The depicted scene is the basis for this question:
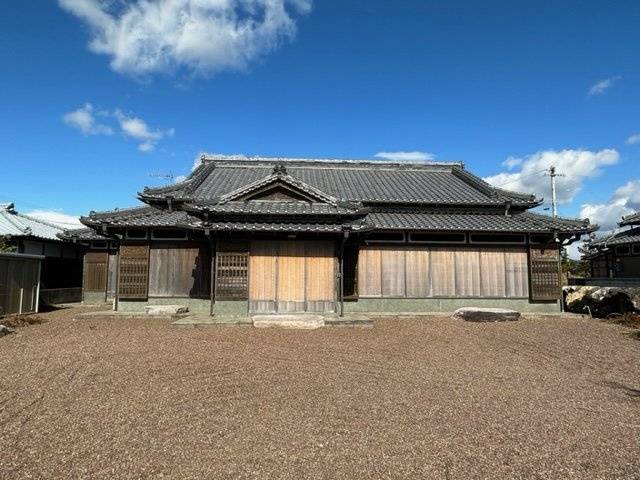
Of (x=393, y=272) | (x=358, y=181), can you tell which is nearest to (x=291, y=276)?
(x=393, y=272)

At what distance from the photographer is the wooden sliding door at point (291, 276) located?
14133mm

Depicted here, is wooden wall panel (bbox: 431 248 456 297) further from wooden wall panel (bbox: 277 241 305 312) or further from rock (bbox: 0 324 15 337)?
rock (bbox: 0 324 15 337)

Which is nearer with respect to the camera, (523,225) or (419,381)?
(419,381)

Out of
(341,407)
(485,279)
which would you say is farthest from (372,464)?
(485,279)

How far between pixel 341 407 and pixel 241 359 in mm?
3325

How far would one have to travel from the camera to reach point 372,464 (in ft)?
13.5

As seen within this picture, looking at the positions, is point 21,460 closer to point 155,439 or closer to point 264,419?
point 155,439

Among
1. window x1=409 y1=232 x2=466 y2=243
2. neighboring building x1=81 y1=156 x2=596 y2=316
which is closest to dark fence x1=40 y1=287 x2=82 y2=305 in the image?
neighboring building x1=81 y1=156 x2=596 y2=316

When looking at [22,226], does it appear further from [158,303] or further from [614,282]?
[614,282]

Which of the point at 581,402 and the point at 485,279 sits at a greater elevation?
the point at 485,279

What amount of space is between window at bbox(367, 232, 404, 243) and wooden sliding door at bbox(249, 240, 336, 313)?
2.50 m

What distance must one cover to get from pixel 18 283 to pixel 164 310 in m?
5.76

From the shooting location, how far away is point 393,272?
52.9 feet

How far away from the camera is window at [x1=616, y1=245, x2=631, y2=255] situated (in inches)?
870
